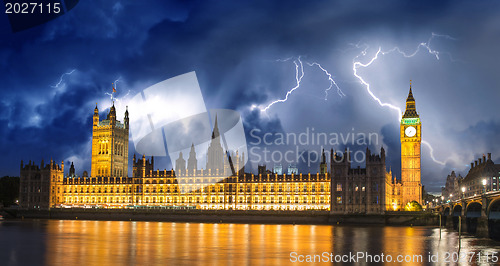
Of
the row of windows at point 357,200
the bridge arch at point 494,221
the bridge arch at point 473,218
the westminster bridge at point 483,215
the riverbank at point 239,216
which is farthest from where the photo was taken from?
the row of windows at point 357,200

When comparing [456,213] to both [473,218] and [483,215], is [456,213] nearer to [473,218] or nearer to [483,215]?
[473,218]

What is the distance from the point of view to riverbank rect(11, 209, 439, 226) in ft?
500

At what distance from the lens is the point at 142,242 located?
247 feet

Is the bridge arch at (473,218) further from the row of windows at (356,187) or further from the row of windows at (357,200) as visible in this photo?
the row of windows at (356,187)

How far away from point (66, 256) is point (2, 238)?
99.7ft

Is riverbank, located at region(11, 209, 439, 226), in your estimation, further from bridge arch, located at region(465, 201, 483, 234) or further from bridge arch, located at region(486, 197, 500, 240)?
bridge arch, located at region(486, 197, 500, 240)

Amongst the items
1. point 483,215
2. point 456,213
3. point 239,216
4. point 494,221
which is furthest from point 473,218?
point 239,216

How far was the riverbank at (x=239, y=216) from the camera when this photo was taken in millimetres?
152500

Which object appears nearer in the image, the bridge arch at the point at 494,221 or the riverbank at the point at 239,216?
the bridge arch at the point at 494,221

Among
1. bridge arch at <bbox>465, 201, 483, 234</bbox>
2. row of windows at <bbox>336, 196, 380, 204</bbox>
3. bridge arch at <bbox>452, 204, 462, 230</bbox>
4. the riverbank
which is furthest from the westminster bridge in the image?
row of windows at <bbox>336, 196, 380, 204</bbox>

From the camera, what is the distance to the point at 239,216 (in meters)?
167

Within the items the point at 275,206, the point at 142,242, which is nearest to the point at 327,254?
the point at 142,242

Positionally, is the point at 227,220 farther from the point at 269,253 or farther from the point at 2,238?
the point at 269,253

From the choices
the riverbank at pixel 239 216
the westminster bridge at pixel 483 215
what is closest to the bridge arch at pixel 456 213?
the westminster bridge at pixel 483 215
